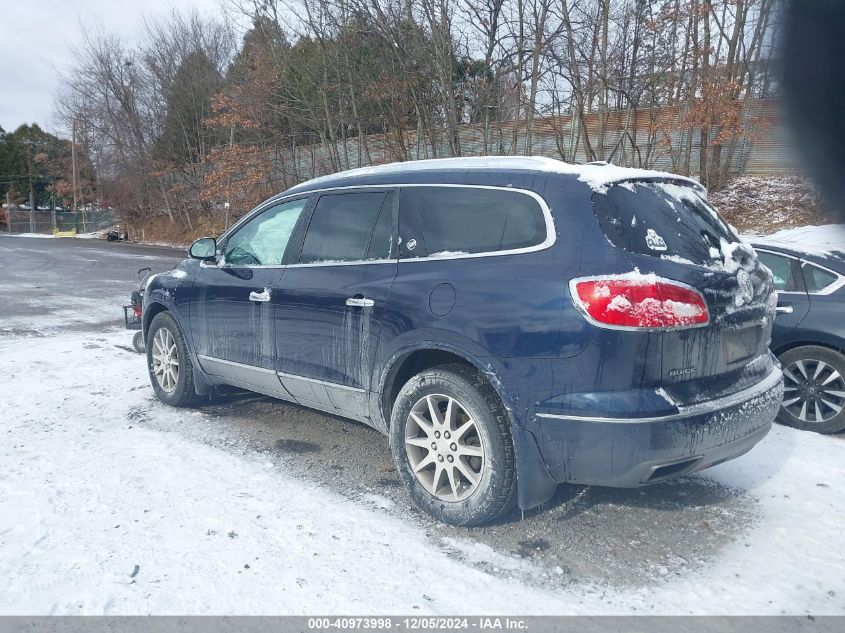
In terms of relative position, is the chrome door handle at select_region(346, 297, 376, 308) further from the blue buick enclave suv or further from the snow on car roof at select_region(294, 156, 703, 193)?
the snow on car roof at select_region(294, 156, 703, 193)

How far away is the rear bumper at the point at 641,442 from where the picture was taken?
2.96m

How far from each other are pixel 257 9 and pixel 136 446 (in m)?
23.3

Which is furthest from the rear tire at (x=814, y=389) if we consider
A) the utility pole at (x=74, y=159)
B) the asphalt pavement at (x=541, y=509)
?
the utility pole at (x=74, y=159)

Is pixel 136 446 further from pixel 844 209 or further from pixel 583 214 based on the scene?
pixel 844 209

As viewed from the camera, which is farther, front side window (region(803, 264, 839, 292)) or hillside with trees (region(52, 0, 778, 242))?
hillside with trees (region(52, 0, 778, 242))

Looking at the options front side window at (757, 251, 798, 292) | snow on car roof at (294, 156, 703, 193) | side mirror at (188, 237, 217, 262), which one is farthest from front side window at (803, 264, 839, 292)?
side mirror at (188, 237, 217, 262)

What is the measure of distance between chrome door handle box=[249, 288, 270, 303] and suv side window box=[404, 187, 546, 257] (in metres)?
1.37

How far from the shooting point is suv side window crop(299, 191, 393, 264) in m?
4.10

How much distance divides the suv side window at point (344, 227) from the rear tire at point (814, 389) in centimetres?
340

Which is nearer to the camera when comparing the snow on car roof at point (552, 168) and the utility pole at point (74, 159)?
the snow on car roof at point (552, 168)

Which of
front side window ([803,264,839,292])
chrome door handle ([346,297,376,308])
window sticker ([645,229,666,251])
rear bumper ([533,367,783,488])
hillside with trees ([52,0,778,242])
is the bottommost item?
rear bumper ([533,367,783,488])

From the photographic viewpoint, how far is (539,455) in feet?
10.4

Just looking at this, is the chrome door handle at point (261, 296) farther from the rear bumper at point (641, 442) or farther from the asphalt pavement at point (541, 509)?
the rear bumper at point (641, 442)

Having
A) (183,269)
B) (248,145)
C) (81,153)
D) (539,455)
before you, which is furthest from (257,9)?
(81,153)
